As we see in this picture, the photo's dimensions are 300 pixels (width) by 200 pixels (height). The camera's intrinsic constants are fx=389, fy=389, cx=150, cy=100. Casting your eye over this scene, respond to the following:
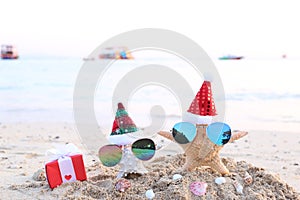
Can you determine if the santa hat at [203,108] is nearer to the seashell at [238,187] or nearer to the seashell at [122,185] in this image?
the seashell at [238,187]

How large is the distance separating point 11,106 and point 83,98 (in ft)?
6.50

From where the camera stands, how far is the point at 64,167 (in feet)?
10.9

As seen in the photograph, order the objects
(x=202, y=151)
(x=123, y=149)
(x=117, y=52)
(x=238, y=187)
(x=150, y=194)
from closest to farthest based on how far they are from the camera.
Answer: (x=150, y=194), (x=238, y=187), (x=202, y=151), (x=123, y=149), (x=117, y=52)

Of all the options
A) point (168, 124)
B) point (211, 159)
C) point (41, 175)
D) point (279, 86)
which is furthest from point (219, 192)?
point (279, 86)

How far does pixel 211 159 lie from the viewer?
10.6ft

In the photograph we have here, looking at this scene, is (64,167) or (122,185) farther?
(64,167)

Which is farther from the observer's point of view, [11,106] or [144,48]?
[11,106]

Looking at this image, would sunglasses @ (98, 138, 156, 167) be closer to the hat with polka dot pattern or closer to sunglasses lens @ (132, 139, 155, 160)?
sunglasses lens @ (132, 139, 155, 160)

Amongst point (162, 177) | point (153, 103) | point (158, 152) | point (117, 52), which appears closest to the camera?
point (162, 177)

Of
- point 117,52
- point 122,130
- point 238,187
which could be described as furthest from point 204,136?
point 117,52

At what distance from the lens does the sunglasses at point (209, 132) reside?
10.2 ft

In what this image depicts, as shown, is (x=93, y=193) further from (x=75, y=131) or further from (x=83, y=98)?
(x=83, y=98)

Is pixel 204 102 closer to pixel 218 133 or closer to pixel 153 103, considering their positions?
pixel 218 133

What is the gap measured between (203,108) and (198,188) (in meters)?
0.63
